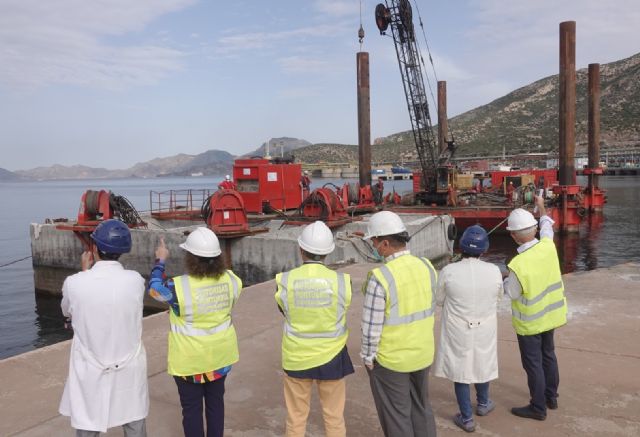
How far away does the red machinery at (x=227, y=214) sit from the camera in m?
13.6

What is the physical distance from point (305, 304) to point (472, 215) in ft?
67.1

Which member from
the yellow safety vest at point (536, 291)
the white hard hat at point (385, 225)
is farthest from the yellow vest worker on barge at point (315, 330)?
the yellow safety vest at point (536, 291)

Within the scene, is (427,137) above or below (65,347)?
above

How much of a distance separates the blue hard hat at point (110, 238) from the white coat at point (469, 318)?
2.17 metres

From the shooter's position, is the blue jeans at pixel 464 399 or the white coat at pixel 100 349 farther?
the blue jeans at pixel 464 399

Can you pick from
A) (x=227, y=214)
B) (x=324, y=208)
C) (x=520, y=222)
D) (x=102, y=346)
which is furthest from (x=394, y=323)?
(x=324, y=208)

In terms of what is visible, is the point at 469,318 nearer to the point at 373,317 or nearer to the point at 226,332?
the point at 373,317

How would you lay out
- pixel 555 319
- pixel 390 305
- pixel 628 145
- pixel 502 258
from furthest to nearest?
pixel 628 145
pixel 502 258
pixel 555 319
pixel 390 305

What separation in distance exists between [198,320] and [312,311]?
2.33 feet

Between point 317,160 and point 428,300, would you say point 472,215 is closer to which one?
point 428,300

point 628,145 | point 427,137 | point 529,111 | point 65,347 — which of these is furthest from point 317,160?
point 65,347

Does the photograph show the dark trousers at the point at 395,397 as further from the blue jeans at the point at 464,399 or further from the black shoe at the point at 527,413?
the black shoe at the point at 527,413

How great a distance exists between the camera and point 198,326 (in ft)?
10.3

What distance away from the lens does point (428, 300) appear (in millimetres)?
3146
